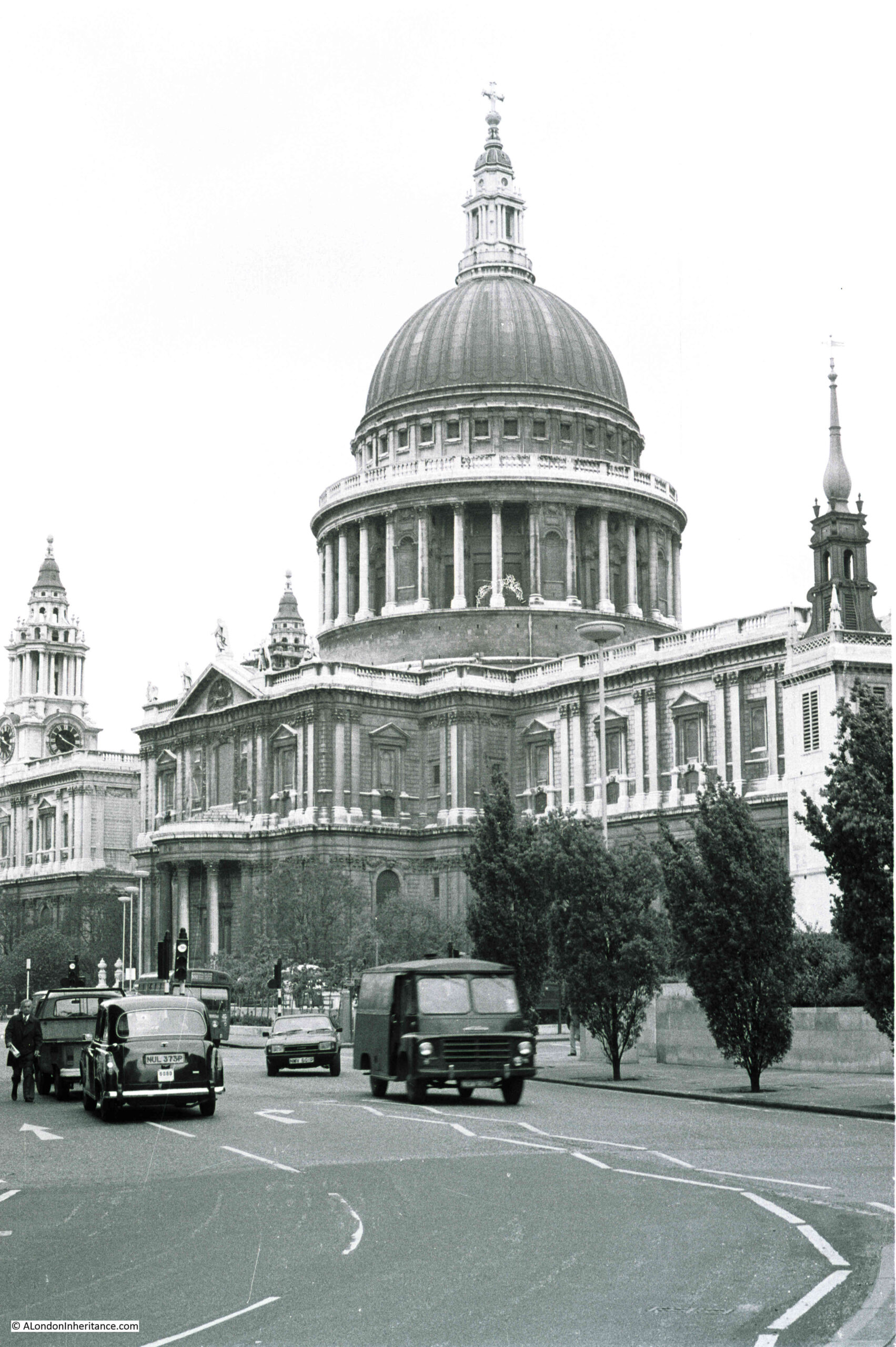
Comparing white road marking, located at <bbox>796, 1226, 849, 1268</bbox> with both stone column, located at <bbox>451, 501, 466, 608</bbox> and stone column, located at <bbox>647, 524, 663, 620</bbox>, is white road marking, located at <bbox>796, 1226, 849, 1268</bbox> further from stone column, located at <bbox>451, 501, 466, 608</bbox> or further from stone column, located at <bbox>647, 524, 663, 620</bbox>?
stone column, located at <bbox>647, 524, 663, 620</bbox>

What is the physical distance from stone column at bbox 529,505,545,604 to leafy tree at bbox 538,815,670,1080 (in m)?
63.2

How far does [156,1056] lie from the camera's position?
100 ft

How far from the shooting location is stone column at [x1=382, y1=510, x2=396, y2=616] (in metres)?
111

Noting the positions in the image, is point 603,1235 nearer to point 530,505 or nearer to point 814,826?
point 814,826

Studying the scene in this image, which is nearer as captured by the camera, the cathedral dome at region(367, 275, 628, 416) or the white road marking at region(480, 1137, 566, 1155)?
the white road marking at region(480, 1137, 566, 1155)

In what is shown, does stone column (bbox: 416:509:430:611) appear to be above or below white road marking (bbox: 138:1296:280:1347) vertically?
above

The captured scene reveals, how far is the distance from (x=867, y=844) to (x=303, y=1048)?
59.0ft

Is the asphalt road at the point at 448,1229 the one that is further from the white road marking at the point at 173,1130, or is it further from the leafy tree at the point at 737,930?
the leafy tree at the point at 737,930

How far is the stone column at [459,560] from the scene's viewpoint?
357 ft

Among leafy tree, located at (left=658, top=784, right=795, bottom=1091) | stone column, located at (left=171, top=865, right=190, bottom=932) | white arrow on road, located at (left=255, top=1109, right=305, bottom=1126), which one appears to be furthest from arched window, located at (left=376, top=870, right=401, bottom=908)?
white arrow on road, located at (left=255, top=1109, right=305, bottom=1126)

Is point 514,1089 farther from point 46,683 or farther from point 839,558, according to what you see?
point 46,683

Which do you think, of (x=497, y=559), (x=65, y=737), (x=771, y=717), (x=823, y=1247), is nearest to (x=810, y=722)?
(x=771, y=717)

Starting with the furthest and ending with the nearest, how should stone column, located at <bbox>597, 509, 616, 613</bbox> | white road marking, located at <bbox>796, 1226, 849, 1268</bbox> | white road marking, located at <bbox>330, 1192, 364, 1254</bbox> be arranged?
1. stone column, located at <bbox>597, 509, 616, 613</bbox>
2. white road marking, located at <bbox>330, 1192, 364, 1254</bbox>
3. white road marking, located at <bbox>796, 1226, 849, 1268</bbox>

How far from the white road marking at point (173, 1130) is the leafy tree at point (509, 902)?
2463cm
